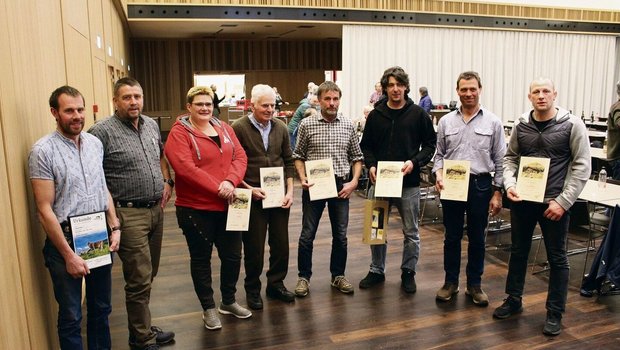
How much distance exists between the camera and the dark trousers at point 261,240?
3719 millimetres

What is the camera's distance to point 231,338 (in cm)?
339

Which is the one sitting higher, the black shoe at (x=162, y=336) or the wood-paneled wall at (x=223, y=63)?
the wood-paneled wall at (x=223, y=63)

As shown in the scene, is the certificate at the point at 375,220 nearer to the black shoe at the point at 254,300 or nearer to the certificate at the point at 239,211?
the black shoe at the point at 254,300

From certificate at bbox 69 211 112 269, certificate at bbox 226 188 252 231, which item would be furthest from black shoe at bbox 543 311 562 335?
certificate at bbox 69 211 112 269

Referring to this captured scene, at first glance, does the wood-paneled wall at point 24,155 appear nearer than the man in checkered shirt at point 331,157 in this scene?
Yes

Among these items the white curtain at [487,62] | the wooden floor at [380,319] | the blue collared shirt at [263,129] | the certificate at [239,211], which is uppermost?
the white curtain at [487,62]

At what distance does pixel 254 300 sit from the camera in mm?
3857

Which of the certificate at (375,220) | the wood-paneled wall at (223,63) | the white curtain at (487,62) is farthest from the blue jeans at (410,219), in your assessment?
the wood-paneled wall at (223,63)

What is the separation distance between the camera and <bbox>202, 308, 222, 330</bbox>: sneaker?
11.5 feet

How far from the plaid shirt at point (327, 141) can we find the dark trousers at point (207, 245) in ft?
2.77

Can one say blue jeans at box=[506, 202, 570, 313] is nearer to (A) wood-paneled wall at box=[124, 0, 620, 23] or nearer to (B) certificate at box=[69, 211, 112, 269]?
(B) certificate at box=[69, 211, 112, 269]

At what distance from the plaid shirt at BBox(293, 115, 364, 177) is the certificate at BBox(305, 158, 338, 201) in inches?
3.4

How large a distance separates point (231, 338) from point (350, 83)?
9.12 m

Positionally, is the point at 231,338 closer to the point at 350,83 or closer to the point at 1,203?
the point at 1,203
